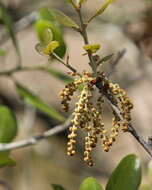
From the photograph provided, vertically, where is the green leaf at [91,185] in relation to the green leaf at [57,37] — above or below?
below

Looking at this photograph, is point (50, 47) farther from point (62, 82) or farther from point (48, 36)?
point (62, 82)

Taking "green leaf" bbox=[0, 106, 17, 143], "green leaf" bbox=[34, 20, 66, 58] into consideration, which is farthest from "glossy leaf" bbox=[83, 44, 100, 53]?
"green leaf" bbox=[0, 106, 17, 143]

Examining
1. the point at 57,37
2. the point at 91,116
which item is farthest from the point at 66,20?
the point at 57,37

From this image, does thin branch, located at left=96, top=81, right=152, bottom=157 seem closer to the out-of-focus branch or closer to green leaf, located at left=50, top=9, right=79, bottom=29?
green leaf, located at left=50, top=9, right=79, bottom=29

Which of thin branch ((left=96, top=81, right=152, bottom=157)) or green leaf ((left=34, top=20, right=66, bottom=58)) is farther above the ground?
green leaf ((left=34, top=20, right=66, bottom=58))

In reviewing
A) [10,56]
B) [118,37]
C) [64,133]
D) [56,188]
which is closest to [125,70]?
[118,37]

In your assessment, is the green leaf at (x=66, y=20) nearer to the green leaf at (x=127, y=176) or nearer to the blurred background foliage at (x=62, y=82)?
the green leaf at (x=127, y=176)

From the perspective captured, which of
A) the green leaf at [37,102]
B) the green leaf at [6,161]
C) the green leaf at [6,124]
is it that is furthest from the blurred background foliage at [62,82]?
the green leaf at [6,161]
